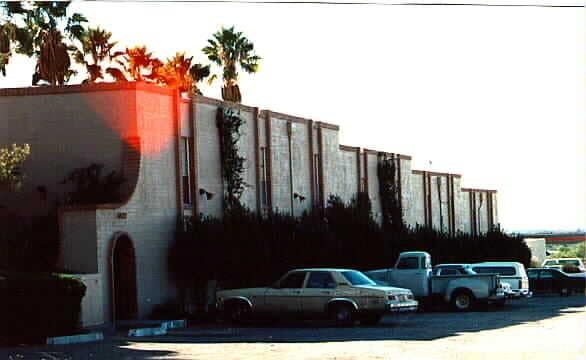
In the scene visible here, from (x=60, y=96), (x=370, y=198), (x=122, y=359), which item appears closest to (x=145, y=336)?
(x=122, y=359)

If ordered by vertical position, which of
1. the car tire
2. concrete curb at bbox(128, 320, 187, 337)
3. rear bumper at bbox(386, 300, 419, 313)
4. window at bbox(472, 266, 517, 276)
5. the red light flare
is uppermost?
the red light flare

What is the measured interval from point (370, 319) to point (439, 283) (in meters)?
9.62

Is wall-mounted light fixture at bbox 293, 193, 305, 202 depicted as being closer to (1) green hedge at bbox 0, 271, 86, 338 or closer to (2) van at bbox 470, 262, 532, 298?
(2) van at bbox 470, 262, 532, 298

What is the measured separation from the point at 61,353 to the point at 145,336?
18.4 feet

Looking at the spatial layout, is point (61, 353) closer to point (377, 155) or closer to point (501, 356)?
point (501, 356)

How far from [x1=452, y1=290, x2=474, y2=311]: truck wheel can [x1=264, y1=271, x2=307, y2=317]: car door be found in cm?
956

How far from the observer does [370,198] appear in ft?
189

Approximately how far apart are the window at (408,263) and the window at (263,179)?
576 cm

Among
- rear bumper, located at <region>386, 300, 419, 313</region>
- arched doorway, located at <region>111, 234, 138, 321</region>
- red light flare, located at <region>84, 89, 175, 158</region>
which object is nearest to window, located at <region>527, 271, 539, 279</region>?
red light flare, located at <region>84, 89, 175, 158</region>

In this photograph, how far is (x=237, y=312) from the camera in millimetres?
34250

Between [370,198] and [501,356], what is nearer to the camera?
[501,356]

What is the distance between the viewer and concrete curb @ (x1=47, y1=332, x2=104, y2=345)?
27766mm

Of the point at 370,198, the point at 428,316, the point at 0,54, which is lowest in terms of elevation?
the point at 428,316

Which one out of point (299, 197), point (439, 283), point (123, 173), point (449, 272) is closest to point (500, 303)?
point (449, 272)
